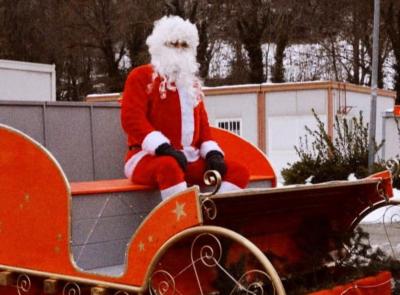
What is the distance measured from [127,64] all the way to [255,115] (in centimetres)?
1900

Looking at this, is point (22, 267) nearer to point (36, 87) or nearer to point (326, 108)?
point (36, 87)

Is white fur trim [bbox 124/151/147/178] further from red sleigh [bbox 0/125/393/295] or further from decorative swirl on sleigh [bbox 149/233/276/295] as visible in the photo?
decorative swirl on sleigh [bbox 149/233/276/295]

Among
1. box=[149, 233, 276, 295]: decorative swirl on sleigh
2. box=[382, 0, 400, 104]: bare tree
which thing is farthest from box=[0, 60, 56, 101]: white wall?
box=[382, 0, 400, 104]: bare tree

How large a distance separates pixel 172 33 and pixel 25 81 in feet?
27.5

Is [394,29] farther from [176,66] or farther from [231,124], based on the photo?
[176,66]

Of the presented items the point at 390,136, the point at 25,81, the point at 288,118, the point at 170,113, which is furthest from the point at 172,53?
the point at 288,118

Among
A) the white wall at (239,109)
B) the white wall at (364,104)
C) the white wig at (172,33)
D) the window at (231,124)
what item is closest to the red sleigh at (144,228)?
the white wig at (172,33)

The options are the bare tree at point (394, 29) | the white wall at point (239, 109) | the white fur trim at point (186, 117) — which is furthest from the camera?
the bare tree at point (394, 29)

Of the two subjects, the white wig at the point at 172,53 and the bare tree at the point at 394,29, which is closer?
the white wig at the point at 172,53

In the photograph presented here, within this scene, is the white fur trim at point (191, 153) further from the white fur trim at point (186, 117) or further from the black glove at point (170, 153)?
the black glove at point (170, 153)

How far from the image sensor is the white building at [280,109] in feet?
66.5

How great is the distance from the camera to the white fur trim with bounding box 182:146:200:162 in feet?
16.0

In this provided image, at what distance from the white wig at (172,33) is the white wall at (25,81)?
7480 mm

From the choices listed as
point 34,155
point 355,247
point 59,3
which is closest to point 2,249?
point 34,155
